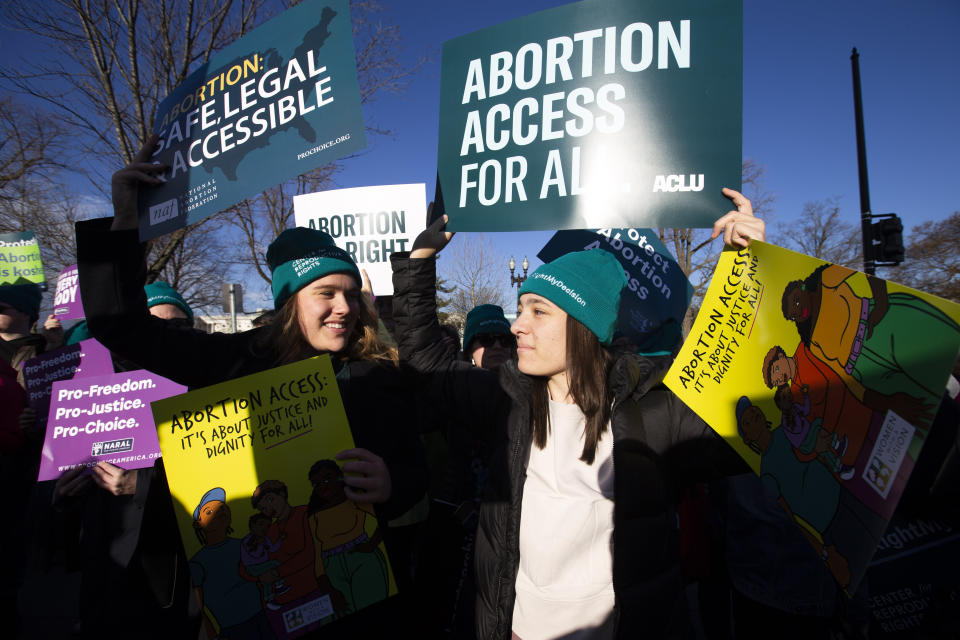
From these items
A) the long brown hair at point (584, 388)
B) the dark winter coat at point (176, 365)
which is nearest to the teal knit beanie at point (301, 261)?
the dark winter coat at point (176, 365)

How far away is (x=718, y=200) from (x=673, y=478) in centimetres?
105

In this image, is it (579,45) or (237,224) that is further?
(237,224)

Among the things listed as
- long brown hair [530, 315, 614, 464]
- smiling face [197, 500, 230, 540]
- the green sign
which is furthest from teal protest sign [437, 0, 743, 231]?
the green sign

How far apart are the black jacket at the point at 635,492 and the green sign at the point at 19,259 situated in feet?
21.6

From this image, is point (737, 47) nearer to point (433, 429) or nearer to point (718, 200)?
point (718, 200)

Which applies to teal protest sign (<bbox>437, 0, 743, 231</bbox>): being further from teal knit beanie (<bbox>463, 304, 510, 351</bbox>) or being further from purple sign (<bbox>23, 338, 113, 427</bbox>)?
purple sign (<bbox>23, 338, 113, 427</bbox>)

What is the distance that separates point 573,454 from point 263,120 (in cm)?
184

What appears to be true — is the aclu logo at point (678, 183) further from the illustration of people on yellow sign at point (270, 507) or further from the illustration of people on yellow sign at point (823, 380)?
the illustration of people on yellow sign at point (270, 507)

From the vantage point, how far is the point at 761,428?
1.38 metres

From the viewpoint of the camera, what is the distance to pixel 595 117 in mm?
1990

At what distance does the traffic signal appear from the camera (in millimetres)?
9625

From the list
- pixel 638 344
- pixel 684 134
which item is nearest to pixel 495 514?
pixel 684 134

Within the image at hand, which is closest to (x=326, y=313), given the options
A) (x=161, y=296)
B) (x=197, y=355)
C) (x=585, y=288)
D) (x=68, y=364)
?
(x=197, y=355)

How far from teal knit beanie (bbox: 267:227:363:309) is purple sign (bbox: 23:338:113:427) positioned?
1.40 metres
